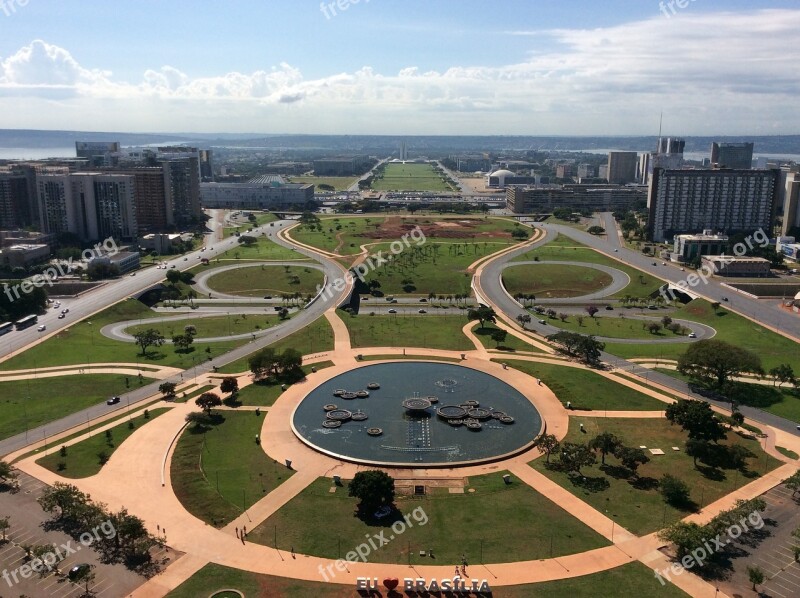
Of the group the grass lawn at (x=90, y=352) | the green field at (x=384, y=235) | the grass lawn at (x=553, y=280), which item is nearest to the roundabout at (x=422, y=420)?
the grass lawn at (x=90, y=352)

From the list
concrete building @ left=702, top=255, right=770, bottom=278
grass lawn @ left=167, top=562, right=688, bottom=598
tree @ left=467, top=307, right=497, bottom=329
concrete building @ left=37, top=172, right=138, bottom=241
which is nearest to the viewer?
grass lawn @ left=167, top=562, right=688, bottom=598

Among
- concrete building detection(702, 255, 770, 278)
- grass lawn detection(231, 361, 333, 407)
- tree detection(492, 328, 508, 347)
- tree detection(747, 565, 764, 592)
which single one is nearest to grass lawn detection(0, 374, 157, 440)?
grass lawn detection(231, 361, 333, 407)

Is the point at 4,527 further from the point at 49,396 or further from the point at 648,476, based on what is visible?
the point at 648,476

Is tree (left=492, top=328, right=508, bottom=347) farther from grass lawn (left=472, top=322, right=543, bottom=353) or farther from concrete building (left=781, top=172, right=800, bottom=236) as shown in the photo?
concrete building (left=781, top=172, right=800, bottom=236)

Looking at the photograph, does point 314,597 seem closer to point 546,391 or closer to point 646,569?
point 646,569

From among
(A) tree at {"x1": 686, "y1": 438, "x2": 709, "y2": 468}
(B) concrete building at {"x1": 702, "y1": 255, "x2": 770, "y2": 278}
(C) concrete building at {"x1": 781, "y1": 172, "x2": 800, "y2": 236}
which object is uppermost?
(C) concrete building at {"x1": 781, "y1": 172, "x2": 800, "y2": 236}

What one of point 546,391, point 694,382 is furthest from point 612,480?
point 694,382
